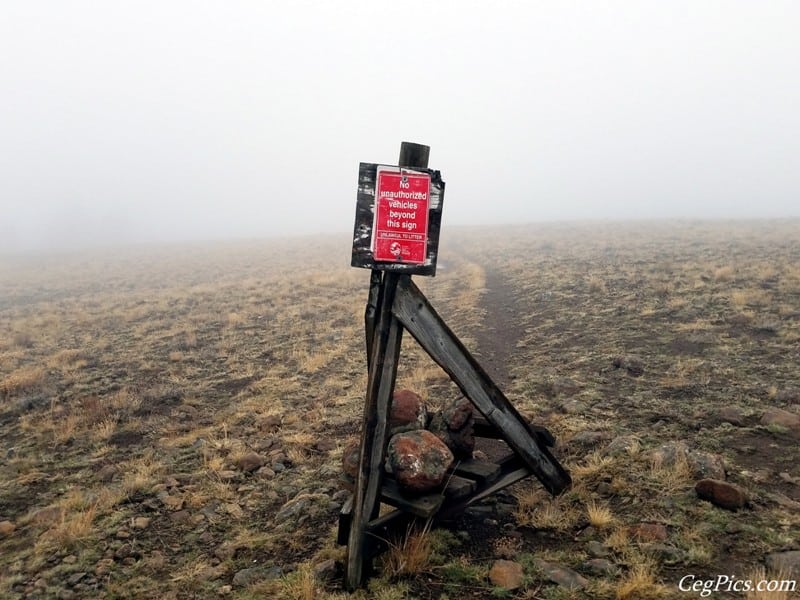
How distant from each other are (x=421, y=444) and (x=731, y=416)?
15.4ft

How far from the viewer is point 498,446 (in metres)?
7.16

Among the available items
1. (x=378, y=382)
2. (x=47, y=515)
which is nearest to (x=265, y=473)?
(x=47, y=515)

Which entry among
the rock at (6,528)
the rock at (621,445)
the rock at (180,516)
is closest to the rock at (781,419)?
the rock at (621,445)

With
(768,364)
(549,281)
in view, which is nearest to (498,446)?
(768,364)

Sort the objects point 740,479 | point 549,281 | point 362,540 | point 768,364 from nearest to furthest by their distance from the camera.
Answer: point 362,540 < point 740,479 < point 768,364 < point 549,281

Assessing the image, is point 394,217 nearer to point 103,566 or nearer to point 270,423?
point 103,566

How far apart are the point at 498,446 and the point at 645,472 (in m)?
2.08

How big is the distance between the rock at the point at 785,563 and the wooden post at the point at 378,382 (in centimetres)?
318

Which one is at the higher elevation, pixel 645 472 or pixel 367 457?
pixel 367 457

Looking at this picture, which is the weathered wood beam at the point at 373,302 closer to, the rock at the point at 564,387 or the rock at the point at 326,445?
the rock at the point at 326,445

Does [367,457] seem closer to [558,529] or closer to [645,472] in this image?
[558,529]

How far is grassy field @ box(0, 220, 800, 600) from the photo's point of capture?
4434 mm

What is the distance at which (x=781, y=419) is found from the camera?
6.43 meters

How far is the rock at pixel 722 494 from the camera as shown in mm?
4742
